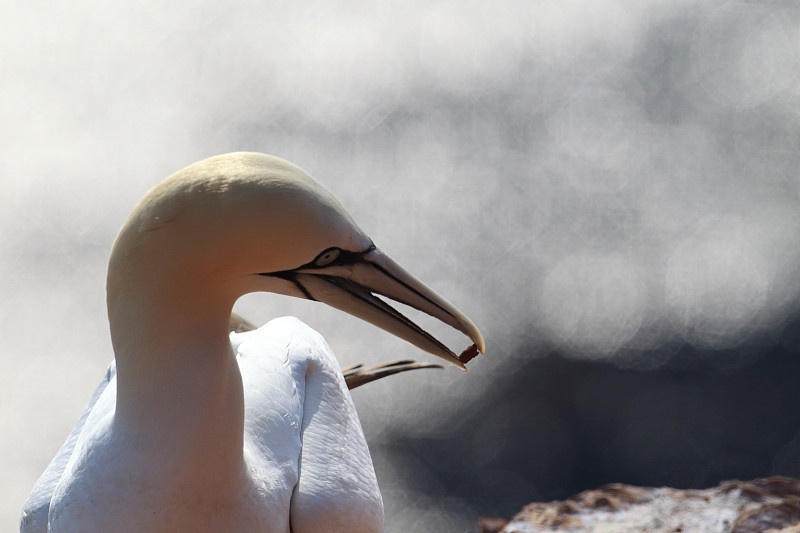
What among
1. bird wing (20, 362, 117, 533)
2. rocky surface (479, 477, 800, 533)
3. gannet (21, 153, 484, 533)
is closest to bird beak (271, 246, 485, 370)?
gannet (21, 153, 484, 533)

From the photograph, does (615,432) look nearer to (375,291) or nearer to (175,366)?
(375,291)

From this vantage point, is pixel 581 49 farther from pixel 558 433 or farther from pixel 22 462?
pixel 22 462

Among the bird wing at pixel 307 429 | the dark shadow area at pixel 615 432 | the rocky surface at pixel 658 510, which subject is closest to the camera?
the bird wing at pixel 307 429

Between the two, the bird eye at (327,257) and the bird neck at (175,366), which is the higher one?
the bird eye at (327,257)

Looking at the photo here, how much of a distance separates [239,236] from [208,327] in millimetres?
189

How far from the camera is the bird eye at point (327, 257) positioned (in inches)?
61.4

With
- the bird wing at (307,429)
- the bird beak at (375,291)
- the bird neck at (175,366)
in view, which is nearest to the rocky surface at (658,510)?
the bird wing at (307,429)

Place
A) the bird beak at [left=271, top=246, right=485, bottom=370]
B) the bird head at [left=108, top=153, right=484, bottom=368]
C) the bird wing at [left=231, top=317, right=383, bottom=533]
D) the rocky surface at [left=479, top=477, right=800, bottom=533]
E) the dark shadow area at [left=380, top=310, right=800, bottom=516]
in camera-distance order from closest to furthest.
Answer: the bird head at [left=108, top=153, right=484, bottom=368] → the bird beak at [left=271, top=246, right=485, bottom=370] → the bird wing at [left=231, top=317, right=383, bottom=533] → the rocky surface at [left=479, top=477, right=800, bottom=533] → the dark shadow area at [left=380, top=310, right=800, bottom=516]

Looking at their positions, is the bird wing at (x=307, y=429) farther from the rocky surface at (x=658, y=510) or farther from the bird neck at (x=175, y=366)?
the rocky surface at (x=658, y=510)

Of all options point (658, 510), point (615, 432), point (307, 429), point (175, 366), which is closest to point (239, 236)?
point (175, 366)

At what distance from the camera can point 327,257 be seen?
157 cm

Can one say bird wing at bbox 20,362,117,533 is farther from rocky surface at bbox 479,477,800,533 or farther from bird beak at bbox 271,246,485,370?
rocky surface at bbox 479,477,800,533

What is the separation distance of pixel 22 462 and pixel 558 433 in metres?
2.27

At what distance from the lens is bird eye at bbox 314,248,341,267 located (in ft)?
5.11
